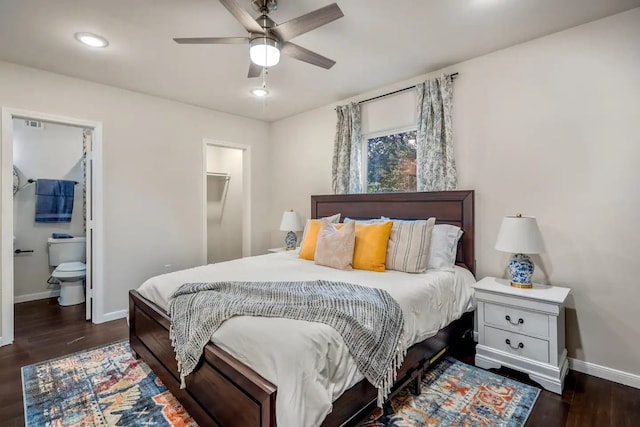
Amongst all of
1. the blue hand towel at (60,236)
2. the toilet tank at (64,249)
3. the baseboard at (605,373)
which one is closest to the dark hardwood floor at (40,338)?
the toilet tank at (64,249)

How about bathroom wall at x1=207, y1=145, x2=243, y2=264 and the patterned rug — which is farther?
bathroom wall at x1=207, y1=145, x2=243, y2=264

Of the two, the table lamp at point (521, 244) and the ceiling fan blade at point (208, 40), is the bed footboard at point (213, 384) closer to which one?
the ceiling fan blade at point (208, 40)

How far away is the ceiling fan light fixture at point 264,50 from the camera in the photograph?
207 cm

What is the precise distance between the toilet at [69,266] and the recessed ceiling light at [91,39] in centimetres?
287

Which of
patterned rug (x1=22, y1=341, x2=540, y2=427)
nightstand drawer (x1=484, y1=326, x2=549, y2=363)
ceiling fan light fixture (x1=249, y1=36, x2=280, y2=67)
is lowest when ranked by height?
patterned rug (x1=22, y1=341, x2=540, y2=427)

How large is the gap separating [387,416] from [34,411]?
2194 mm

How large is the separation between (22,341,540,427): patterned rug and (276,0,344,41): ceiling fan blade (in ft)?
7.82

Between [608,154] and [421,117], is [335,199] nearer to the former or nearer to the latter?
[421,117]

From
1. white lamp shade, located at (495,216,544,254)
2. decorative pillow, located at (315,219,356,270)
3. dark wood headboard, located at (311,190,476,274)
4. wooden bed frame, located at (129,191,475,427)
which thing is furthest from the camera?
dark wood headboard, located at (311,190,476,274)

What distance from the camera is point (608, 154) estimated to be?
229 centimetres

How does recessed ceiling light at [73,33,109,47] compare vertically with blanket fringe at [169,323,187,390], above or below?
above

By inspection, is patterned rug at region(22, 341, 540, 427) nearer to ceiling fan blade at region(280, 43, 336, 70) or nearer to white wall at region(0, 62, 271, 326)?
white wall at region(0, 62, 271, 326)

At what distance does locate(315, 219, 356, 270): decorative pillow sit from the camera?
2.75 m

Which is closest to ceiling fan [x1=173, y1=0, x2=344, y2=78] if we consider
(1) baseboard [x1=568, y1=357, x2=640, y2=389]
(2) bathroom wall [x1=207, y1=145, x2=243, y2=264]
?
(1) baseboard [x1=568, y1=357, x2=640, y2=389]
